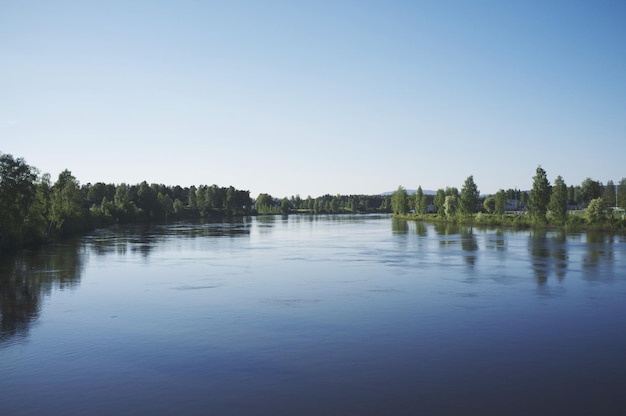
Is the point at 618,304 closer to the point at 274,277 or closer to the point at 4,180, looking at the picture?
the point at 274,277

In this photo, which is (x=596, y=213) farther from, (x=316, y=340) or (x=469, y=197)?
(x=316, y=340)

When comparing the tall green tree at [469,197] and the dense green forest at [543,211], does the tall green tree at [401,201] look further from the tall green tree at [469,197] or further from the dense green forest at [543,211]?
the tall green tree at [469,197]

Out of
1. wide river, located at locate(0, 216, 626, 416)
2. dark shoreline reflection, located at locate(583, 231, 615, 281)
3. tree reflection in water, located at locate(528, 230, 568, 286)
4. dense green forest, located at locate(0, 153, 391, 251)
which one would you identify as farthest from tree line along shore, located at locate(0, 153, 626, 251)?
tree reflection in water, located at locate(528, 230, 568, 286)

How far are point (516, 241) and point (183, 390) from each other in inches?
2050

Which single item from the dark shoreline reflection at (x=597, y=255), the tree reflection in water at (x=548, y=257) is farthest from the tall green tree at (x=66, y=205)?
the dark shoreline reflection at (x=597, y=255)

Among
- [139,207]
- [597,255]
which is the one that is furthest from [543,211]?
[139,207]

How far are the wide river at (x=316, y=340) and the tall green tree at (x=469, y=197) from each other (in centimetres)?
6327

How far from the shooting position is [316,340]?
1825cm

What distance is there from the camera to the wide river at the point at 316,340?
13.1 m

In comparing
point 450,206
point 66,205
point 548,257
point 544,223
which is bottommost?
point 548,257

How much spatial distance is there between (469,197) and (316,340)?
8591 centimetres

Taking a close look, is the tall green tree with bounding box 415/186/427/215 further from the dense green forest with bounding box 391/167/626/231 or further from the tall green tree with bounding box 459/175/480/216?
the tall green tree with bounding box 459/175/480/216

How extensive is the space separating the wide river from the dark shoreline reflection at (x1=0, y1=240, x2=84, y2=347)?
15 cm

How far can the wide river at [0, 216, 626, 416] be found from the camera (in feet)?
43.1
